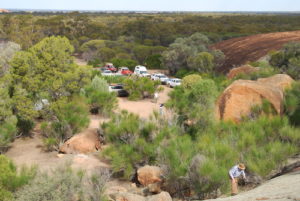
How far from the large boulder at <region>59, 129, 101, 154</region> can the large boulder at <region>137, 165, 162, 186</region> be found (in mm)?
4477

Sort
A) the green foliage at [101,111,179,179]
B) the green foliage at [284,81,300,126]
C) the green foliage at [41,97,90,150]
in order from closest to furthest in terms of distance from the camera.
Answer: the green foliage at [284,81,300,126], the green foliage at [101,111,179,179], the green foliage at [41,97,90,150]

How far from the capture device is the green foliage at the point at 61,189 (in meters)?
7.22

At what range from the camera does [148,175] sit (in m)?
10.7

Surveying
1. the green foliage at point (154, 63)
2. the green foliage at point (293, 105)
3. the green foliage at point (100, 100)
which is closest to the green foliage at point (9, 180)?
the green foliage at point (293, 105)

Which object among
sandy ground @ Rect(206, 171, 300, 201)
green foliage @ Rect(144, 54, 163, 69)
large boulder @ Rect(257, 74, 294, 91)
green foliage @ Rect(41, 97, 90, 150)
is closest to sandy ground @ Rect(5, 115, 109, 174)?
green foliage @ Rect(41, 97, 90, 150)

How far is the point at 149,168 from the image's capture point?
1078 cm

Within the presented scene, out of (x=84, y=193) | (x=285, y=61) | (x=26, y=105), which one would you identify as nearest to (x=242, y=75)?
(x=285, y=61)

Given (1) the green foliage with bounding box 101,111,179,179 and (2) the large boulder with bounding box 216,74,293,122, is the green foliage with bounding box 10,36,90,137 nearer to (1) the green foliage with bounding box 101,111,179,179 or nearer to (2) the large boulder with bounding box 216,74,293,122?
(1) the green foliage with bounding box 101,111,179,179

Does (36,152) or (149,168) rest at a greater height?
(149,168)

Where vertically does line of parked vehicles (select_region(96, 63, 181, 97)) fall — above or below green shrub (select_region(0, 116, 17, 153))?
below

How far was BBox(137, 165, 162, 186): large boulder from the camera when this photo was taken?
10.5 metres

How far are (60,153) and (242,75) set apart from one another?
499 inches

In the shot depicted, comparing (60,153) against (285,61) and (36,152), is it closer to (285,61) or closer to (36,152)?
(36,152)

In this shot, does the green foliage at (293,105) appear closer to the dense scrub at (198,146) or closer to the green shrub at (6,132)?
the dense scrub at (198,146)
